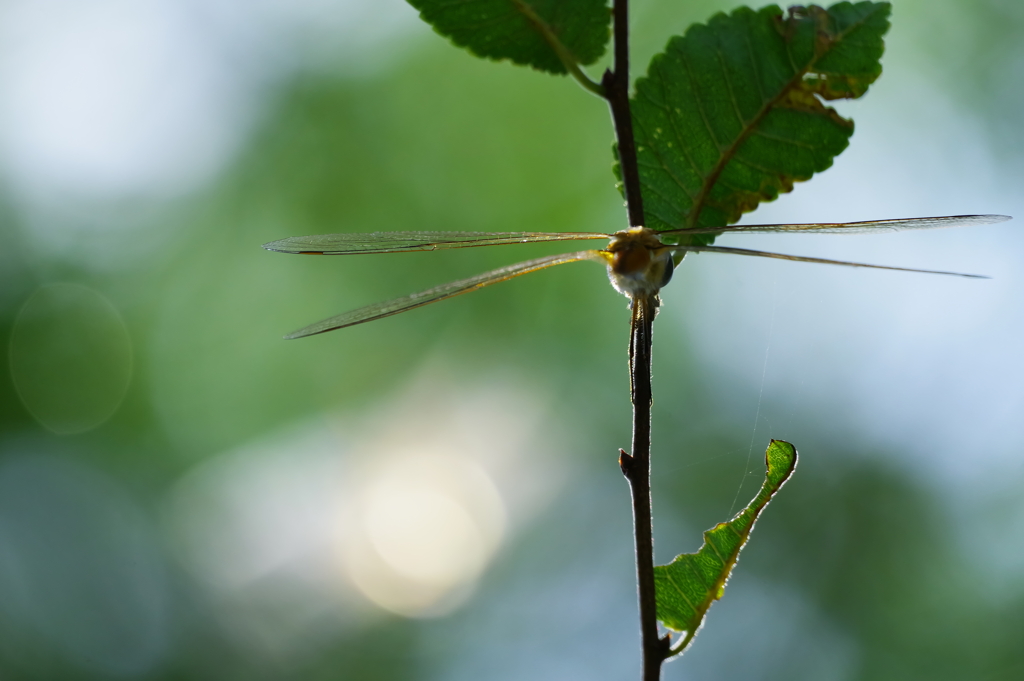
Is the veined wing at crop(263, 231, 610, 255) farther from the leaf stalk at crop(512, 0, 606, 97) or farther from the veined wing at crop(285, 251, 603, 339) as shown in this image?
the leaf stalk at crop(512, 0, 606, 97)

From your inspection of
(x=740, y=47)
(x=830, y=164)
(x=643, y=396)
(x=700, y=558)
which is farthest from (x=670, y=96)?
(x=700, y=558)

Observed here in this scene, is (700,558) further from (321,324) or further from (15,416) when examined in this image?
(15,416)

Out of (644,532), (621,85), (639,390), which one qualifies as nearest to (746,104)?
(621,85)

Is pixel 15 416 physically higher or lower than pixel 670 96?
lower

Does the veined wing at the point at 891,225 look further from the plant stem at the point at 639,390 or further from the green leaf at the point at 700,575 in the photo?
the green leaf at the point at 700,575

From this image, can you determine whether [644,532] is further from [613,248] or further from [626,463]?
[613,248]

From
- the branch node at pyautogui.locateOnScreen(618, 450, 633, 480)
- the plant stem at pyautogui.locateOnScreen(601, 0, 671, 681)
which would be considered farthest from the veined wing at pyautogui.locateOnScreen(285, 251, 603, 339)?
the branch node at pyautogui.locateOnScreen(618, 450, 633, 480)
